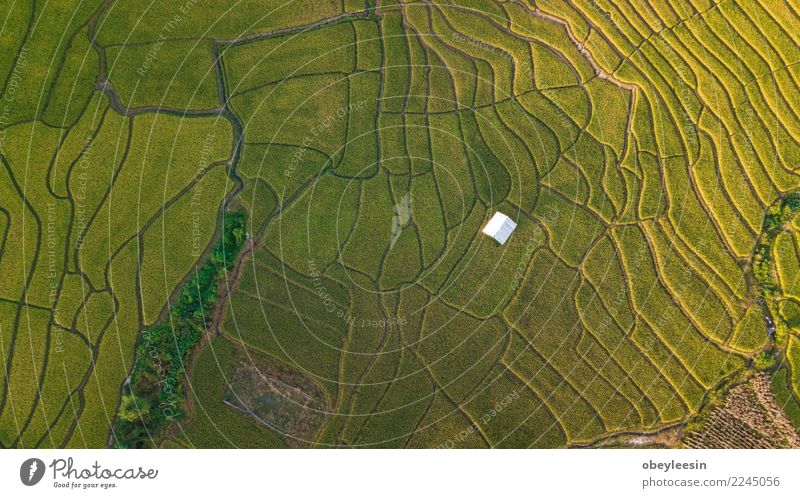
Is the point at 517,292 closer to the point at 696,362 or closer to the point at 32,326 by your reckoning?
the point at 696,362

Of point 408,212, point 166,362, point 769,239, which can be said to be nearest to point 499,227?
point 408,212

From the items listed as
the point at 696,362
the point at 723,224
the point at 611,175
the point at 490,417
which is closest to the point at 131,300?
the point at 490,417

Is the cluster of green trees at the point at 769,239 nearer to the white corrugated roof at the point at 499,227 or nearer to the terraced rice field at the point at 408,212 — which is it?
the terraced rice field at the point at 408,212

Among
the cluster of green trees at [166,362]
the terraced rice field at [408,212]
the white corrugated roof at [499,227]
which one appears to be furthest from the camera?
the white corrugated roof at [499,227]

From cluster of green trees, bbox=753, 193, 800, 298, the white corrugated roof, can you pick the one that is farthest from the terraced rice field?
the white corrugated roof

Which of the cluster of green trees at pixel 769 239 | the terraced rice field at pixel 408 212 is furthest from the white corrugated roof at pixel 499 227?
the cluster of green trees at pixel 769 239
